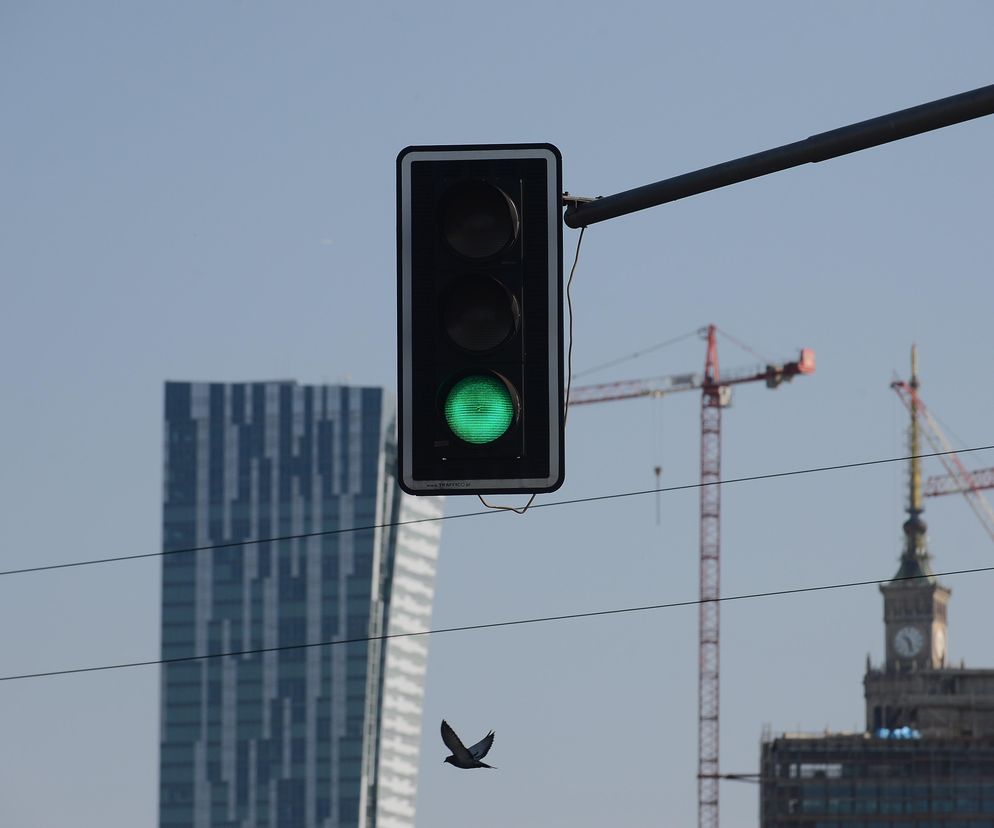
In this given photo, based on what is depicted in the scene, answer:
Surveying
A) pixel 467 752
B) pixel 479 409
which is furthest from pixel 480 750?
pixel 479 409

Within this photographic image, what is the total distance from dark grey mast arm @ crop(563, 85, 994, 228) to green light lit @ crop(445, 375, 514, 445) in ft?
3.74

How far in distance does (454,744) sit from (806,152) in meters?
8.26

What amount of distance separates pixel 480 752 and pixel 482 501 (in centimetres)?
543

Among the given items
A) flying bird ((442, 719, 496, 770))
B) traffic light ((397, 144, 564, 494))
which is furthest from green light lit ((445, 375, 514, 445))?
flying bird ((442, 719, 496, 770))

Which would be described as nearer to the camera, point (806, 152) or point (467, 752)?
point (806, 152)

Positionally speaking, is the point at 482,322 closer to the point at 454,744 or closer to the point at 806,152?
the point at 806,152

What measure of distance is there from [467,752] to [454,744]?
126cm

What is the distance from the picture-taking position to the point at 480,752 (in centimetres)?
1827

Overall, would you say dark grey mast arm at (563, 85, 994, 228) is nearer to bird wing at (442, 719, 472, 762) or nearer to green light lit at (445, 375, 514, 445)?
green light lit at (445, 375, 514, 445)

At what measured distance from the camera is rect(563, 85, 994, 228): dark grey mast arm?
1205cm

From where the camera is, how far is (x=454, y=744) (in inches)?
773

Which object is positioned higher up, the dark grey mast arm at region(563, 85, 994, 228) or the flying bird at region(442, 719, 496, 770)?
the dark grey mast arm at region(563, 85, 994, 228)

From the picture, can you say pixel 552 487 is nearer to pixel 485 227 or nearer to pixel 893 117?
pixel 485 227

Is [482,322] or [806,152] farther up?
[806,152]
